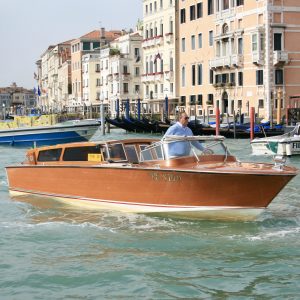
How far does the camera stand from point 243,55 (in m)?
35.8

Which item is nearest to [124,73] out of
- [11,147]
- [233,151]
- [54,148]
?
[11,147]

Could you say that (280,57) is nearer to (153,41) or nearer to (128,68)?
(153,41)

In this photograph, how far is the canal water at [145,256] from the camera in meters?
5.91

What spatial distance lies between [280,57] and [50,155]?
2528 cm

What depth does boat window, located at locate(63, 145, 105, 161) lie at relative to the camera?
9391 mm

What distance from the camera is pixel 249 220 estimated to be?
8391mm

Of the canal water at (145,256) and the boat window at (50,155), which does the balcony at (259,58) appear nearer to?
the boat window at (50,155)

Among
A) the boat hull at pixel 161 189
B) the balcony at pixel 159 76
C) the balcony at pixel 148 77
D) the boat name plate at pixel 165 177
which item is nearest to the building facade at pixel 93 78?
the balcony at pixel 148 77

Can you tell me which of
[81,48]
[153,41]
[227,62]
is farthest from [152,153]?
[81,48]

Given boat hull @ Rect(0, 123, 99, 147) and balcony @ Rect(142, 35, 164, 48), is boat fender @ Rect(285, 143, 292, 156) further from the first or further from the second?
balcony @ Rect(142, 35, 164, 48)

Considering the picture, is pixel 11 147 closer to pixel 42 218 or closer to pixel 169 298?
pixel 42 218

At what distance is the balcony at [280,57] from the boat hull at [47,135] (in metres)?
12.5

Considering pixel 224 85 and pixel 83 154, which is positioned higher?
pixel 224 85

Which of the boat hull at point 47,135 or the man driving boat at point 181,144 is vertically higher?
the man driving boat at point 181,144
